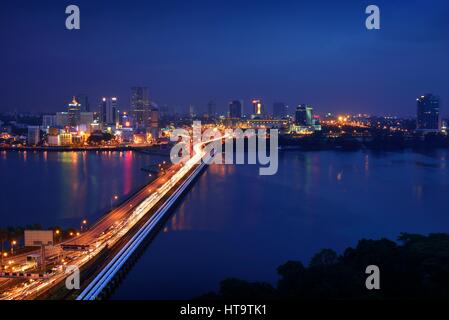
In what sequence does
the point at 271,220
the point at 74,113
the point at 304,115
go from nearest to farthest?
1. the point at 271,220
2. the point at 74,113
3. the point at 304,115

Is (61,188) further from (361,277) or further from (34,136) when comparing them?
(34,136)

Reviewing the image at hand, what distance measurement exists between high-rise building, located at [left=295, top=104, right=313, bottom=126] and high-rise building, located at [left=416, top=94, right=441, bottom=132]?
506 cm

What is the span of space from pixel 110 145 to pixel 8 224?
37.5 ft

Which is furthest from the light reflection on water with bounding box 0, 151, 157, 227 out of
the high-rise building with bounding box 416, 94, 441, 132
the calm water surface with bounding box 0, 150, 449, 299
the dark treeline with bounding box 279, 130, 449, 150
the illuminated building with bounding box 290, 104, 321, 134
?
the high-rise building with bounding box 416, 94, 441, 132

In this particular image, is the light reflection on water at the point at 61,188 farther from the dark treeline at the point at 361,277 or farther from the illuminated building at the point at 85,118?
the illuminated building at the point at 85,118

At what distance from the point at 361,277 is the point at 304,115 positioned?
21831mm

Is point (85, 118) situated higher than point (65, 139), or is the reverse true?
point (85, 118)

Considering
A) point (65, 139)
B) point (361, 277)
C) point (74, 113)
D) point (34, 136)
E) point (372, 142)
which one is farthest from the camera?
point (74, 113)

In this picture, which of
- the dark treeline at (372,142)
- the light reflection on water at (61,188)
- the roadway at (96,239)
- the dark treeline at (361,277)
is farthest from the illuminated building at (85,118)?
the dark treeline at (361,277)

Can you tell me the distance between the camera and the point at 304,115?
23.9 meters

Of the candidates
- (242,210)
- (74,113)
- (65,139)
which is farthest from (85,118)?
(242,210)
